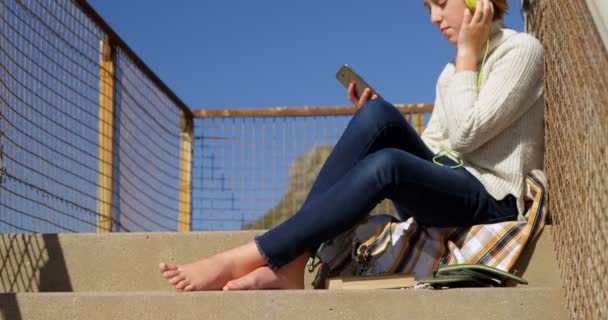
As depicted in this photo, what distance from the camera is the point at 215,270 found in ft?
9.50

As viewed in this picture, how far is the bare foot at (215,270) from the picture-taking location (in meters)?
2.86

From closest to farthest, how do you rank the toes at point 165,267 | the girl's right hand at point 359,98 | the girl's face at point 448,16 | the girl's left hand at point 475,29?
the toes at point 165,267 < the girl's left hand at point 475,29 < the girl's face at point 448,16 < the girl's right hand at point 359,98

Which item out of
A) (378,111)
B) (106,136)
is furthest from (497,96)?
(106,136)

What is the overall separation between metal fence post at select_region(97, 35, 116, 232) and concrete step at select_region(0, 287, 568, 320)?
1.72m

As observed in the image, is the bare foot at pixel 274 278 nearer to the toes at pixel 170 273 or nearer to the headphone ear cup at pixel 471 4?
the toes at pixel 170 273

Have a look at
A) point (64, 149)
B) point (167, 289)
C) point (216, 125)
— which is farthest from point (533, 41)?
point (216, 125)

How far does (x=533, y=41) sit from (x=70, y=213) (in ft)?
5.95

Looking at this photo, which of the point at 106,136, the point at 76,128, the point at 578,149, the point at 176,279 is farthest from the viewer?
the point at 106,136

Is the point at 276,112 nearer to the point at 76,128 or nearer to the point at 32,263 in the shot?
the point at 76,128

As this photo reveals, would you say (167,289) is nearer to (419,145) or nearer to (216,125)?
(419,145)

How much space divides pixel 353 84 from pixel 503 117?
2.15ft

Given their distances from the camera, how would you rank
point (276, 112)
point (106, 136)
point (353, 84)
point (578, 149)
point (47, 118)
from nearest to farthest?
point (578, 149) < point (353, 84) < point (47, 118) < point (106, 136) < point (276, 112)

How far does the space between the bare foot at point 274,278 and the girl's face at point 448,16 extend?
0.92 metres

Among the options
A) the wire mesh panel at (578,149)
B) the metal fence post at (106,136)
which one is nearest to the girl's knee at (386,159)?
the wire mesh panel at (578,149)
